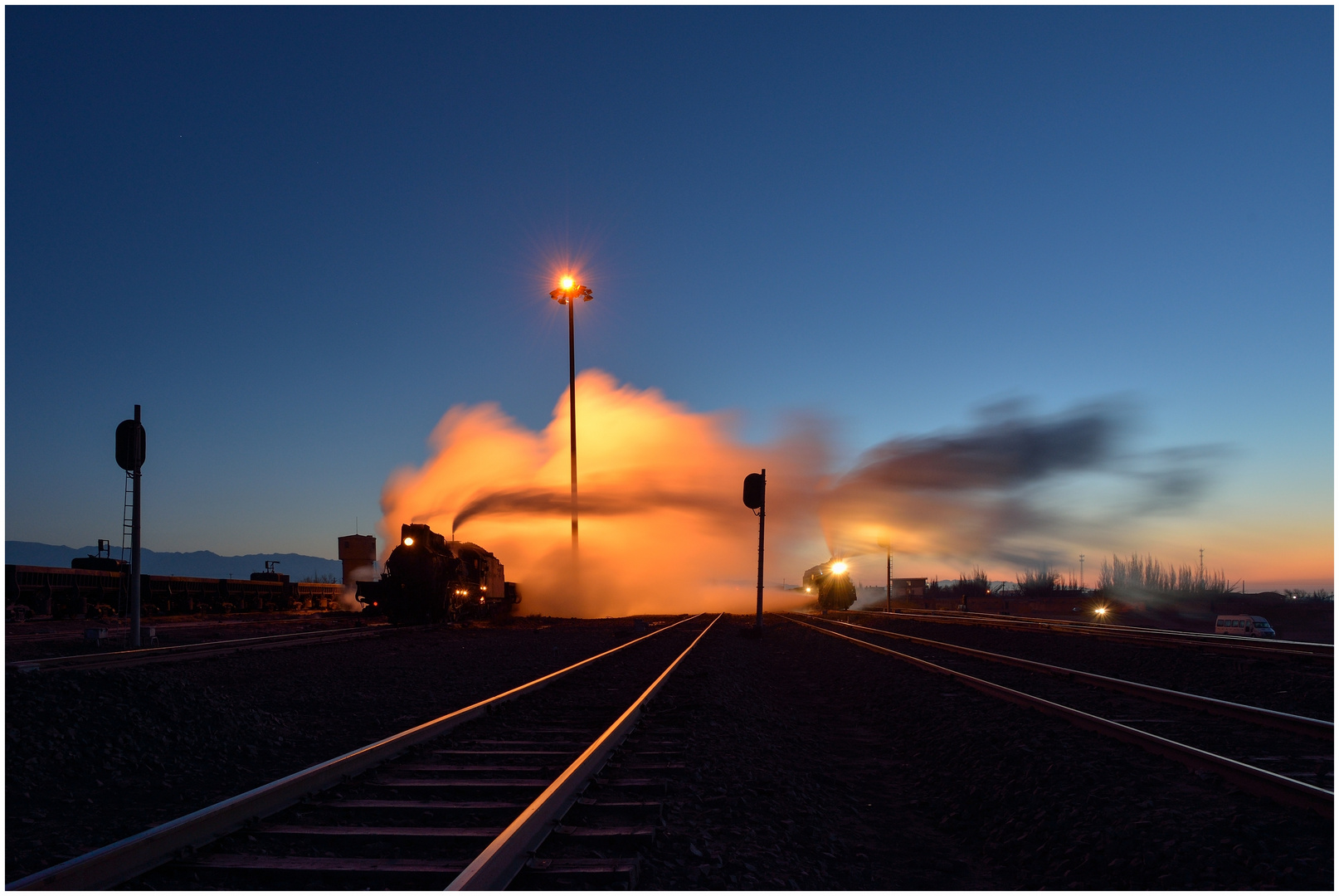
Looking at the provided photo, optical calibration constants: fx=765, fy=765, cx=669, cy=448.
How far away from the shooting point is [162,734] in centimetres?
812

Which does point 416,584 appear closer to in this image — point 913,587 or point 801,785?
point 801,785

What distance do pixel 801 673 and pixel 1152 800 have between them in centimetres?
1260

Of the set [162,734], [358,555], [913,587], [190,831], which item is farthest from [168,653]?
[913,587]

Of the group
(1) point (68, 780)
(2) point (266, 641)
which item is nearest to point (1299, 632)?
(2) point (266, 641)

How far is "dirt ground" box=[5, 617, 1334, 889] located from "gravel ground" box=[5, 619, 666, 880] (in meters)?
0.03

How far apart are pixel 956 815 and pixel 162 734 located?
8102mm

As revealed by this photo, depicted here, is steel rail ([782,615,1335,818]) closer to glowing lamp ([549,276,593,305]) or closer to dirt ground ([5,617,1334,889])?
dirt ground ([5,617,1334,889])

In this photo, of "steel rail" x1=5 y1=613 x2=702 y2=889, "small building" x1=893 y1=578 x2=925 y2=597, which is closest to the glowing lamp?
"steel rail" x1=5 y1=613 x2=702 y2=889

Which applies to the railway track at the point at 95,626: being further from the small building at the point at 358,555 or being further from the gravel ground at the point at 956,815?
the small building at the point at 358,555

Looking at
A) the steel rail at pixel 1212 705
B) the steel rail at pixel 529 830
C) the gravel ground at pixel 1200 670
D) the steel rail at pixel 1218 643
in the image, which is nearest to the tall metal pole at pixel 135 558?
the steel rail at pixel 529 830

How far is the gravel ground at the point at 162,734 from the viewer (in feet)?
19.6

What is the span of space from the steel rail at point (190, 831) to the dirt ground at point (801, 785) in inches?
32.4

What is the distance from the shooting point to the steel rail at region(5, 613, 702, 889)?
4.11 meters

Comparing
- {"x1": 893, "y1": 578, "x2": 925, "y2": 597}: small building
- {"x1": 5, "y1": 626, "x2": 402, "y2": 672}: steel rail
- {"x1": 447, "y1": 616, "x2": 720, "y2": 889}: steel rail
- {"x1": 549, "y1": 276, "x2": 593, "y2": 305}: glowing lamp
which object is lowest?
{"x1": 893, "y1": 578, "x2": 925, "y2": 597}: small building
